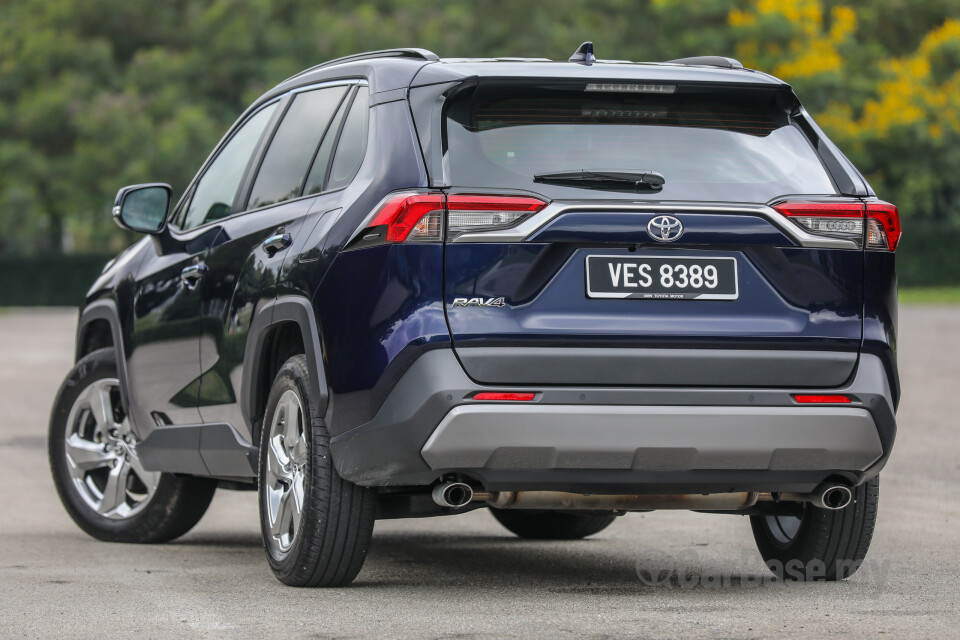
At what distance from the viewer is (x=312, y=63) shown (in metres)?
49.5

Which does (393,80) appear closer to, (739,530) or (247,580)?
(247,580)

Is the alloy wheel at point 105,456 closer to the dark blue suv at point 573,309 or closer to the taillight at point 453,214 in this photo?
the dark blue suv at point 573,309

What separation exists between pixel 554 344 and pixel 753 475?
81 centimetres

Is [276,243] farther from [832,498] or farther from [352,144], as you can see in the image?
[832,498]

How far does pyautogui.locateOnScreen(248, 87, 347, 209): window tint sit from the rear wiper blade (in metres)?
1.21

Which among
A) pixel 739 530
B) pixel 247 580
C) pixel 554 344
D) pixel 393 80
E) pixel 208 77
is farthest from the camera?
pixel 208 77

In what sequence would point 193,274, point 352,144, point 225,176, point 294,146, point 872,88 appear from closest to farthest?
1. point 352,144
2. point 294,146
3. point 193,274
4. point 225,176
5. point 872,88

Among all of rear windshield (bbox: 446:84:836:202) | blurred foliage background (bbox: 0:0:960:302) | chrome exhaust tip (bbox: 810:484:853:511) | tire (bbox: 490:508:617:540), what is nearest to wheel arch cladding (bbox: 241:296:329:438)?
rear windshield (bbox: 446:84:836:202)

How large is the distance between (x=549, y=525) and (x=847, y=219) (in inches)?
109

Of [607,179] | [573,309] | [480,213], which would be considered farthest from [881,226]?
[480,213]

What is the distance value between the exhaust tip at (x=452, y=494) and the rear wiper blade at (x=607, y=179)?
1.01 m

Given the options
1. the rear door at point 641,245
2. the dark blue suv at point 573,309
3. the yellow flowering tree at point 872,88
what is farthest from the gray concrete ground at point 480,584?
the yellow flowering tree at point 872,88

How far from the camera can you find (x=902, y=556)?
7.11 meters

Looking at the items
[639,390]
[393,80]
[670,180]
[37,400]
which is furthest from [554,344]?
[37,400]
